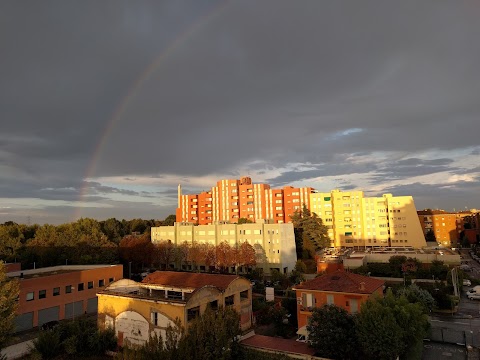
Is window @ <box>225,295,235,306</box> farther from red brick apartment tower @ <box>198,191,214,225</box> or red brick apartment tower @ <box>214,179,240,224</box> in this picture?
red brick apartment tower @ <box>198,191,214,225</box>

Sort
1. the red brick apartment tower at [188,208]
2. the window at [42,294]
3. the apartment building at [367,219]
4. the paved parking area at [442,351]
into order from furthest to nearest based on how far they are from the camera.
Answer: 1. the red brick apartment tower at [188,208]
2. the apartment building at [367,219]
3. the window at [42,294]
4. the paved parking area at [442,351]

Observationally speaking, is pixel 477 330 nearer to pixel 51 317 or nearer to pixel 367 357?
pixel 367 357

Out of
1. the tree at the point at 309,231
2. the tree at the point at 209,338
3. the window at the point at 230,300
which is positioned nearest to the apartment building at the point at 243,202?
the tree at the point at 309,231

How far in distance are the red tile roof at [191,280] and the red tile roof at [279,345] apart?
515 centimetres

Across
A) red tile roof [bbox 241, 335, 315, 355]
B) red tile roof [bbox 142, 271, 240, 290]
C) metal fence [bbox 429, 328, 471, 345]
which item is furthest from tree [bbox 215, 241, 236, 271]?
metal fence [bbox 429, 328, 471, 345]

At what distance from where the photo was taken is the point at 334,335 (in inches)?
679

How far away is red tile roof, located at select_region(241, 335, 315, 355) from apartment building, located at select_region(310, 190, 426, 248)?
59.3 m

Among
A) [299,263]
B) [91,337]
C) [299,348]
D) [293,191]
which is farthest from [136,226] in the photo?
[299,348]

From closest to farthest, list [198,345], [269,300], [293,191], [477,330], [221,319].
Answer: [198,345]
[221,319]
[477,330]
[269,300]
[293,191]

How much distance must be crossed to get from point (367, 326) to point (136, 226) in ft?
293

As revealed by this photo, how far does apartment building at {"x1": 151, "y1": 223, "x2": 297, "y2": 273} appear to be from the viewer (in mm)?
55188

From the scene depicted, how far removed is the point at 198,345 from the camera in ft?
47.1

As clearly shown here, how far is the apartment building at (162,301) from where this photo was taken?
21.0 m

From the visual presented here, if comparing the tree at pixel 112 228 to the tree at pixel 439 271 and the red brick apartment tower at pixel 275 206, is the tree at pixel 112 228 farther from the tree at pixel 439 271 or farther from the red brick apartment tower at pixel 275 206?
the tree at pixel 439 271
